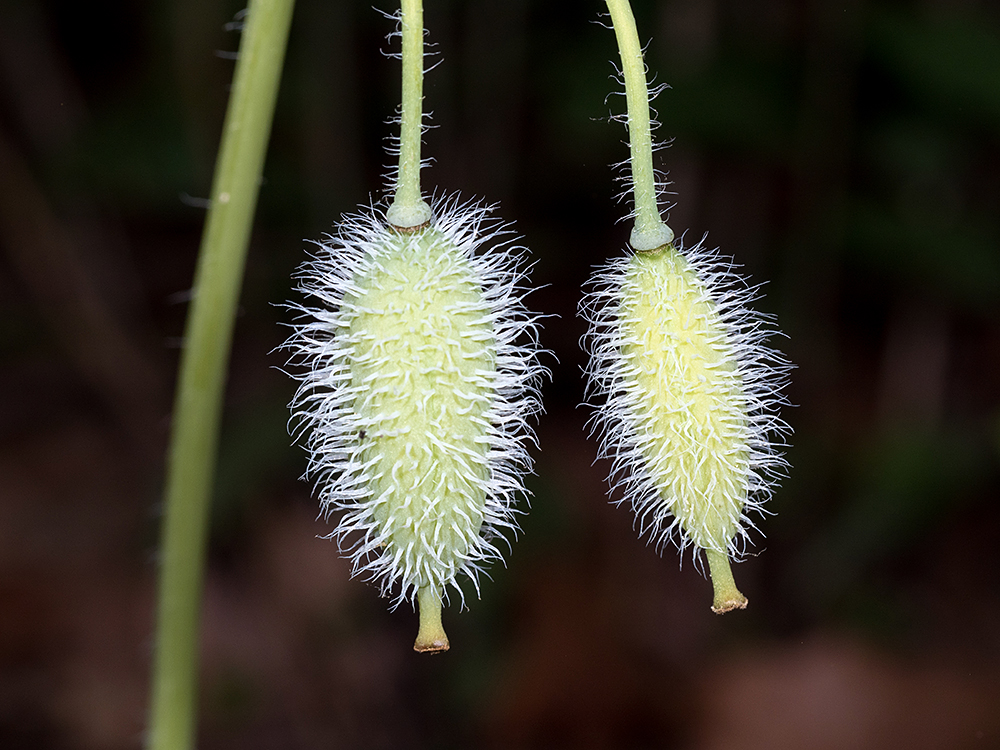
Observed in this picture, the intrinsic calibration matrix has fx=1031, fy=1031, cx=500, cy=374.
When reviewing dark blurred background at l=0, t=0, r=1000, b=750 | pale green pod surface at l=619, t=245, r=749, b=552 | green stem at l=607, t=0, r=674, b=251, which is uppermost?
green stem at l=607, t=0, r=674, b=251

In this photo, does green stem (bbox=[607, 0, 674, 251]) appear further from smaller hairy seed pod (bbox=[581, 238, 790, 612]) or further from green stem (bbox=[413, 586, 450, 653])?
green stem (bbox=[413, 586, 450, 653])

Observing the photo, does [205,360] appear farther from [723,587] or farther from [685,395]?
[723,587]

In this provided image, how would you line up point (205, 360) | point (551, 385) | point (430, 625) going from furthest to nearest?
point (551, 385) < point (205, 360) < point (430, 625)

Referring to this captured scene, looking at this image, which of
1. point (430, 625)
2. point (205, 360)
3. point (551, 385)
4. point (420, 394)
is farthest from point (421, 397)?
point (551, 385)

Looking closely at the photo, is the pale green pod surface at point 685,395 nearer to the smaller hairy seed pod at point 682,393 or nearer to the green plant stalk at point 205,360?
the smaller hairy seed pod at point 682,393

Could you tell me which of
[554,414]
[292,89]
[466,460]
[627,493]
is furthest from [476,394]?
[554,414]

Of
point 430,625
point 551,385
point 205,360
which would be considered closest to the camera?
point 430,625

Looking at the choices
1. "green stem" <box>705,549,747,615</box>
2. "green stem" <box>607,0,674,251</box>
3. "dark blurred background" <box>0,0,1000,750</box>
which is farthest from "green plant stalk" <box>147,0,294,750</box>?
"dark blurred background" <box>0,0,1000,750</box>
